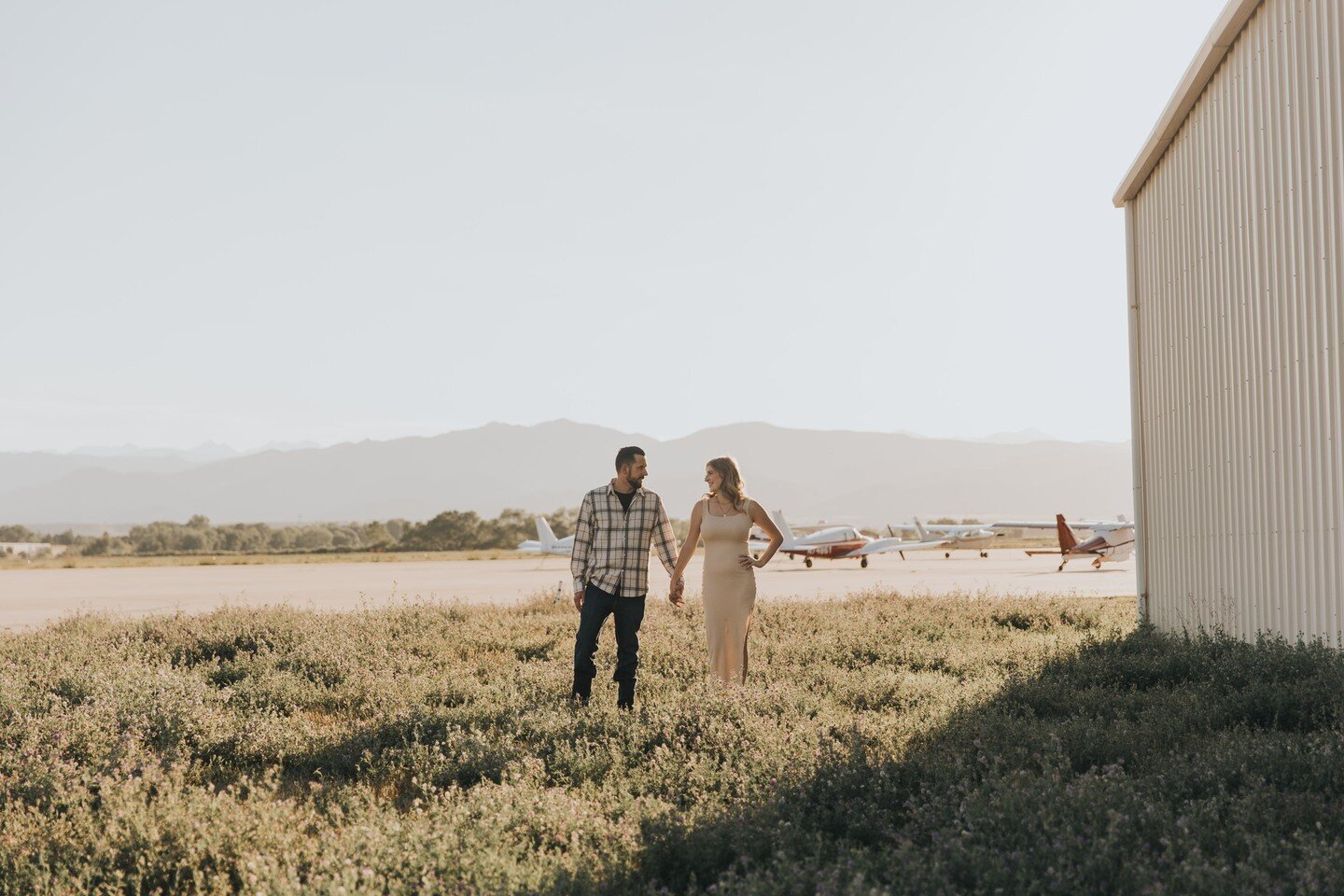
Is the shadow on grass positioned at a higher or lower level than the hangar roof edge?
lower

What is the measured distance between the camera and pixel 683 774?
5.44 m

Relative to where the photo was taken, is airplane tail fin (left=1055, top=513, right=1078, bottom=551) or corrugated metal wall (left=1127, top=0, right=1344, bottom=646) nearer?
corrugated metal wall (left=1127, top=0, right=1344, bottom=646)

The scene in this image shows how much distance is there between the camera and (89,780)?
207 inches

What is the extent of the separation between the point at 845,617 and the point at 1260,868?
9.91m

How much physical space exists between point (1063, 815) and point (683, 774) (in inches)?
78.8

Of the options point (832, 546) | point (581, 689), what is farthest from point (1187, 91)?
point (832, 546)

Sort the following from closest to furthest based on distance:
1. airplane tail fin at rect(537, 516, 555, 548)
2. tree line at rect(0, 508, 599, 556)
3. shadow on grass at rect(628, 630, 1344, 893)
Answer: shadow on grass at rect(628, 630, 1344, 893)
airplane tail fin at rect(537, 516, 555, 548)
tree line at rect(0, 508, 599, 556)

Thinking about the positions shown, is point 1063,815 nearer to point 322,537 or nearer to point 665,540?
point 665,540

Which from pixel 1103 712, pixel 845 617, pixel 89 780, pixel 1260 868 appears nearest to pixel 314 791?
pixel 89 780

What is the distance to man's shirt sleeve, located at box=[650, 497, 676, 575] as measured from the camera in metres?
8.04

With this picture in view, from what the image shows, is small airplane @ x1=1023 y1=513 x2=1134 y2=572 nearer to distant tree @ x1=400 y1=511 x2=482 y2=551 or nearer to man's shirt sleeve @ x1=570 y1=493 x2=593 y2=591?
man's shirt sleeve @ x1=570 y1=493 x2=593 y2=591

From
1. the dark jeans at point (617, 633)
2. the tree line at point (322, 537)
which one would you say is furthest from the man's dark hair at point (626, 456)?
the tree line at point (322, 537)

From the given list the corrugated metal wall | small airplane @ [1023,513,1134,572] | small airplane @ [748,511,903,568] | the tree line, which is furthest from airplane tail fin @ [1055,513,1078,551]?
the tree line

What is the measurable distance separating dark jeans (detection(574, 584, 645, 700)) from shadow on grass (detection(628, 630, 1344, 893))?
246 centimetres
